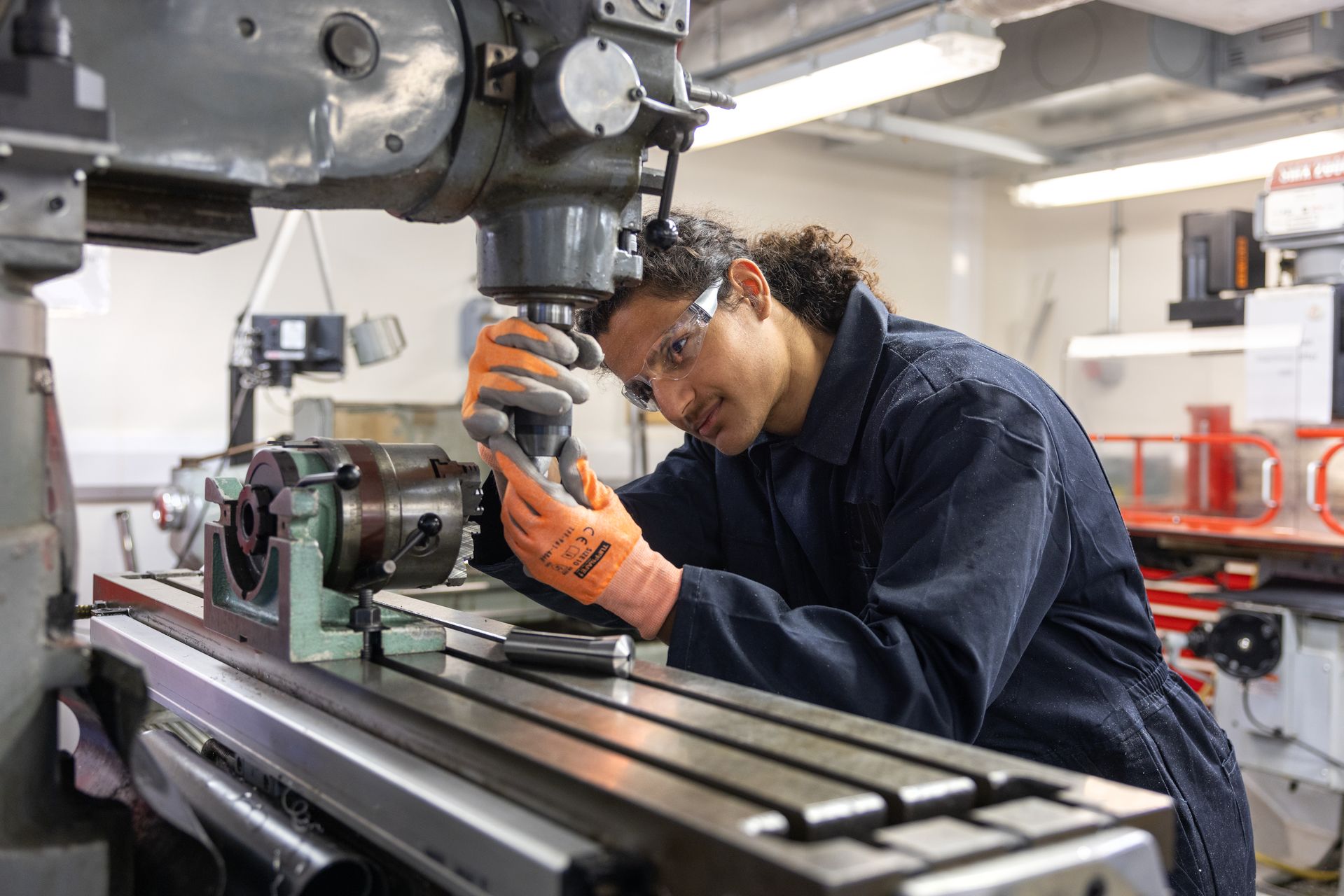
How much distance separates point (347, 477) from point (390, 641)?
0.16 metres

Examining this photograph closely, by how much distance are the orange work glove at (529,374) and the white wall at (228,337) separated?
238cm

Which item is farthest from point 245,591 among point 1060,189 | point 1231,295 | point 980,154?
point 980,154

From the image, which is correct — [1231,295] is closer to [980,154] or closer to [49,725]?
[980,154]

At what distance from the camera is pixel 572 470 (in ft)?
3.70

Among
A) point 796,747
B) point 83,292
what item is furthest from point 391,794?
point 83,292

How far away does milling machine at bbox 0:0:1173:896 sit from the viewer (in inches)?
24.8

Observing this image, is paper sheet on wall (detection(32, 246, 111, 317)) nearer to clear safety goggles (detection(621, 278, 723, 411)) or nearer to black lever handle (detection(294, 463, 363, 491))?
clear safety goggles (detection(621, 278, 723, 411))

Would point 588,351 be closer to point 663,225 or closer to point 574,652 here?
point 663,225

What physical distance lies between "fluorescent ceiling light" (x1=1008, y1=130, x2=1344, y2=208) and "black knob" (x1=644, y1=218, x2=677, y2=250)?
10.3 feet

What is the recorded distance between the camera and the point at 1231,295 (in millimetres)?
3955

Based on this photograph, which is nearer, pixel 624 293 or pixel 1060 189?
pixel 624 293

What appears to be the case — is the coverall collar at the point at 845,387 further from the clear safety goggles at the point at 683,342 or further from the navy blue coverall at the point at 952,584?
the clear safety goggles at the point at 683,342

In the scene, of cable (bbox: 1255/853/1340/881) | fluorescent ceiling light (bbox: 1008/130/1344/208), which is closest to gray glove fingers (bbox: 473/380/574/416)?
cable (bbox: 1255/853/1340/881)

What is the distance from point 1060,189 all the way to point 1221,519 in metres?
1.61
